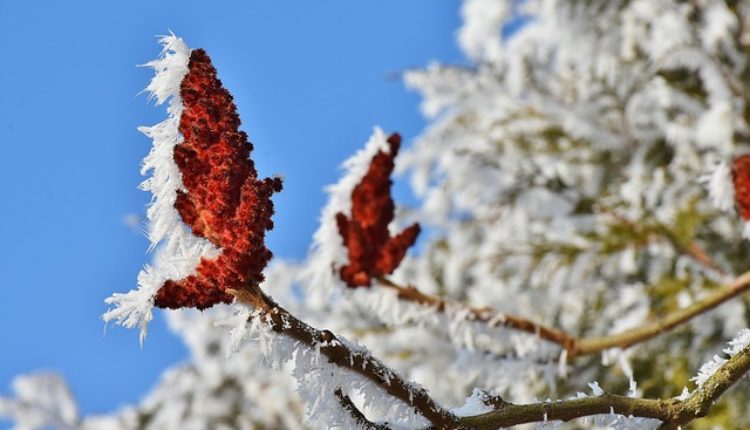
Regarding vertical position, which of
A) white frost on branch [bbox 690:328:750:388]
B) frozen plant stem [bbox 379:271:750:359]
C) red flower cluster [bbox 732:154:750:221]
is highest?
red flower cluster [bbox 732:154:750:221]

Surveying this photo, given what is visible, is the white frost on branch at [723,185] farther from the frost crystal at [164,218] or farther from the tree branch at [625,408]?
the frost crystal at [164,218]

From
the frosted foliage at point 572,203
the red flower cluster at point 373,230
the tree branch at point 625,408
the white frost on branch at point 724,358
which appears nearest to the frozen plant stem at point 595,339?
the frosted foliage at point 572,203

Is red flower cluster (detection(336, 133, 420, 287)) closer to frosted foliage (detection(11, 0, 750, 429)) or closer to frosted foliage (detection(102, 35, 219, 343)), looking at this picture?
frosted foliage (detection(11, 0, 750, 429))

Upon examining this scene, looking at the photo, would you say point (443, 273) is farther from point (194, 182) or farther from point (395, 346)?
point (194, 182)

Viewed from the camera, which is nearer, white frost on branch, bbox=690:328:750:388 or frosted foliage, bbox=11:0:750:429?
white frost on branch, bbox=690:328:750:388

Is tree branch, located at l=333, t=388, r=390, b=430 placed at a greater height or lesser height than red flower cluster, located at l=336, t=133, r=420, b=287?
lesser

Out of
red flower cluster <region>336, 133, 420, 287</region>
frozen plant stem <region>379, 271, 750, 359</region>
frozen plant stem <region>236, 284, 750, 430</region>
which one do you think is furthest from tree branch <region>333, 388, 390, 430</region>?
frozen plant stem <region>379, 271, 750, 359</region>
